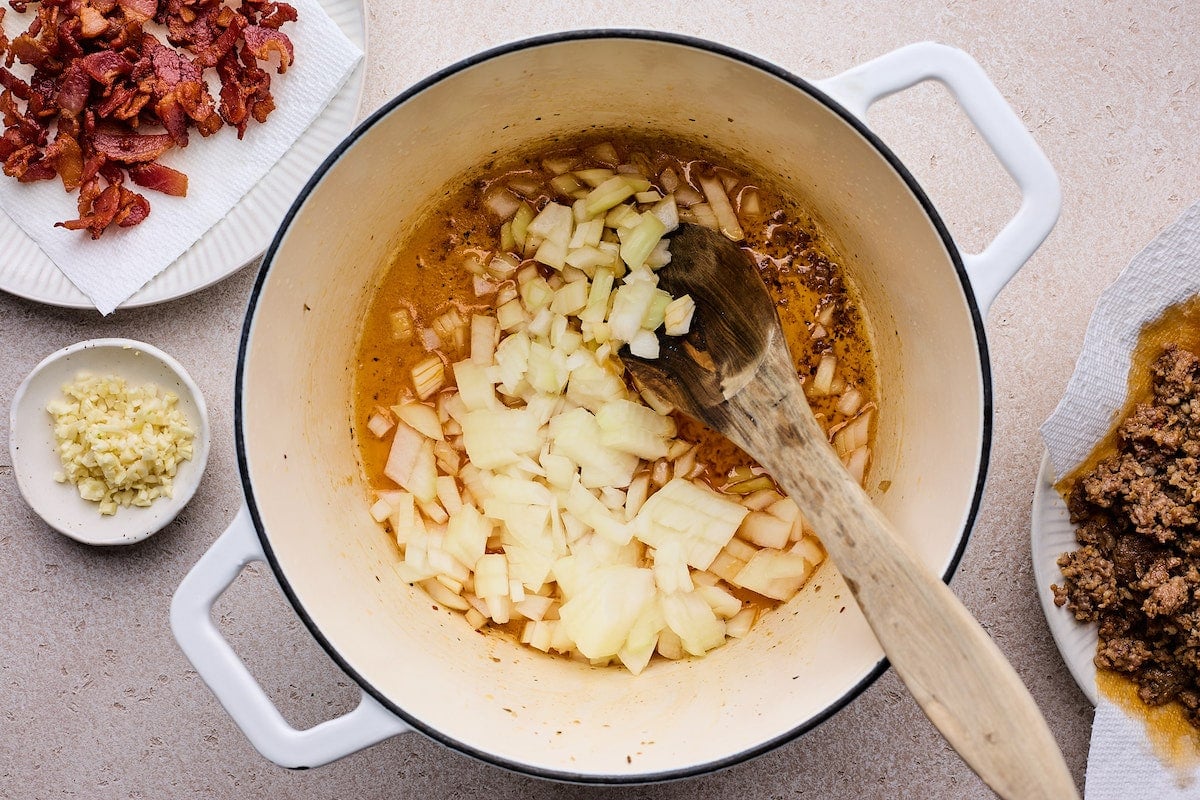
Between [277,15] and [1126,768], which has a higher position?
[277,15]

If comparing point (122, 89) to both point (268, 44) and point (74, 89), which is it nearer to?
point (74, 89)

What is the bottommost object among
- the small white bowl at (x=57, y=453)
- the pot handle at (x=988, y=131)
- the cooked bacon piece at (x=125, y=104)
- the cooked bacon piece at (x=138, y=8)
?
the small white bowl at (x=57, y=453)

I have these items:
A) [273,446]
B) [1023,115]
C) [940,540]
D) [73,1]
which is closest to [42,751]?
[273,446]

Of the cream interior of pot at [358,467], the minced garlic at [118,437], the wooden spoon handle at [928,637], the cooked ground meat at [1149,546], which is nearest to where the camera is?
the wooden spoon handle at [928,637]

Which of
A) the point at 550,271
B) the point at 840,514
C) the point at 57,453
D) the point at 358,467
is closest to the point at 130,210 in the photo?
the point at 57,453

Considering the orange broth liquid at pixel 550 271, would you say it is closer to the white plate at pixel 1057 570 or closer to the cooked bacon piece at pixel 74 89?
the white plate at pixel 1057 570

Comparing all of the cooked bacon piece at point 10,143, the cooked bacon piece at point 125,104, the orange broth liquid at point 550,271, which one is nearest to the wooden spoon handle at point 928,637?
the orange broth liquid at point 550,271

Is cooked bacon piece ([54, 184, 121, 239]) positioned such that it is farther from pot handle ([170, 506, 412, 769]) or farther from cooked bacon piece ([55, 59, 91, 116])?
pot handle ([170, 506, 412, 769])
